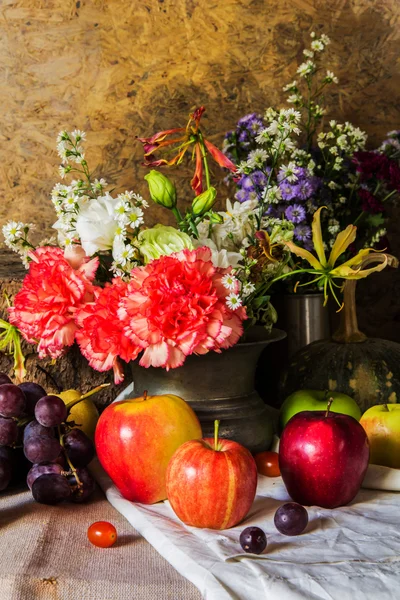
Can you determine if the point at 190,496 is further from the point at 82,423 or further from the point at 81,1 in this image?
the point at 81,1

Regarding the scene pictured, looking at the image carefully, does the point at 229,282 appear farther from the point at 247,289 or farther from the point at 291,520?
the point at 291,520

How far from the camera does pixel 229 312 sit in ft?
3.47

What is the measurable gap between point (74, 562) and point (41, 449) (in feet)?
0.80

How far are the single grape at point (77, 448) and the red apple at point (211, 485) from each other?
21cm

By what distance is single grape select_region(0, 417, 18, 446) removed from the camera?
1064 mm

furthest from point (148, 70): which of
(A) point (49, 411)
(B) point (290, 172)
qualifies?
(A) point (49, 411)

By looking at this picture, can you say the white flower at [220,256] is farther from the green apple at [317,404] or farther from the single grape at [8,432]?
the single grape at [8,432]

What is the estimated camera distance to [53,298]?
1.12 m

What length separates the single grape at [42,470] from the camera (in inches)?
41.3

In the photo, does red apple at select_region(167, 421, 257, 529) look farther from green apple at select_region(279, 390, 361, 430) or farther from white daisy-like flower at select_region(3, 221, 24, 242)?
white daisy-like flower at select_region(3, 221, 24, 242)

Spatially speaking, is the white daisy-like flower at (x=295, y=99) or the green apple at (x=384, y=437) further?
the white daisy-like flower at (x=295, y=99)

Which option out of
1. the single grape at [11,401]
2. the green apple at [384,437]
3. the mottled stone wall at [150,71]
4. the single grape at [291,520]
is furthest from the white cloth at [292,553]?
the mottled stone wall at [150,71]

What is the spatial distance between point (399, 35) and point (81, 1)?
33.7 inches

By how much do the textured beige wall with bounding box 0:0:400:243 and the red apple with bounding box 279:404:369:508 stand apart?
34.4 inches
